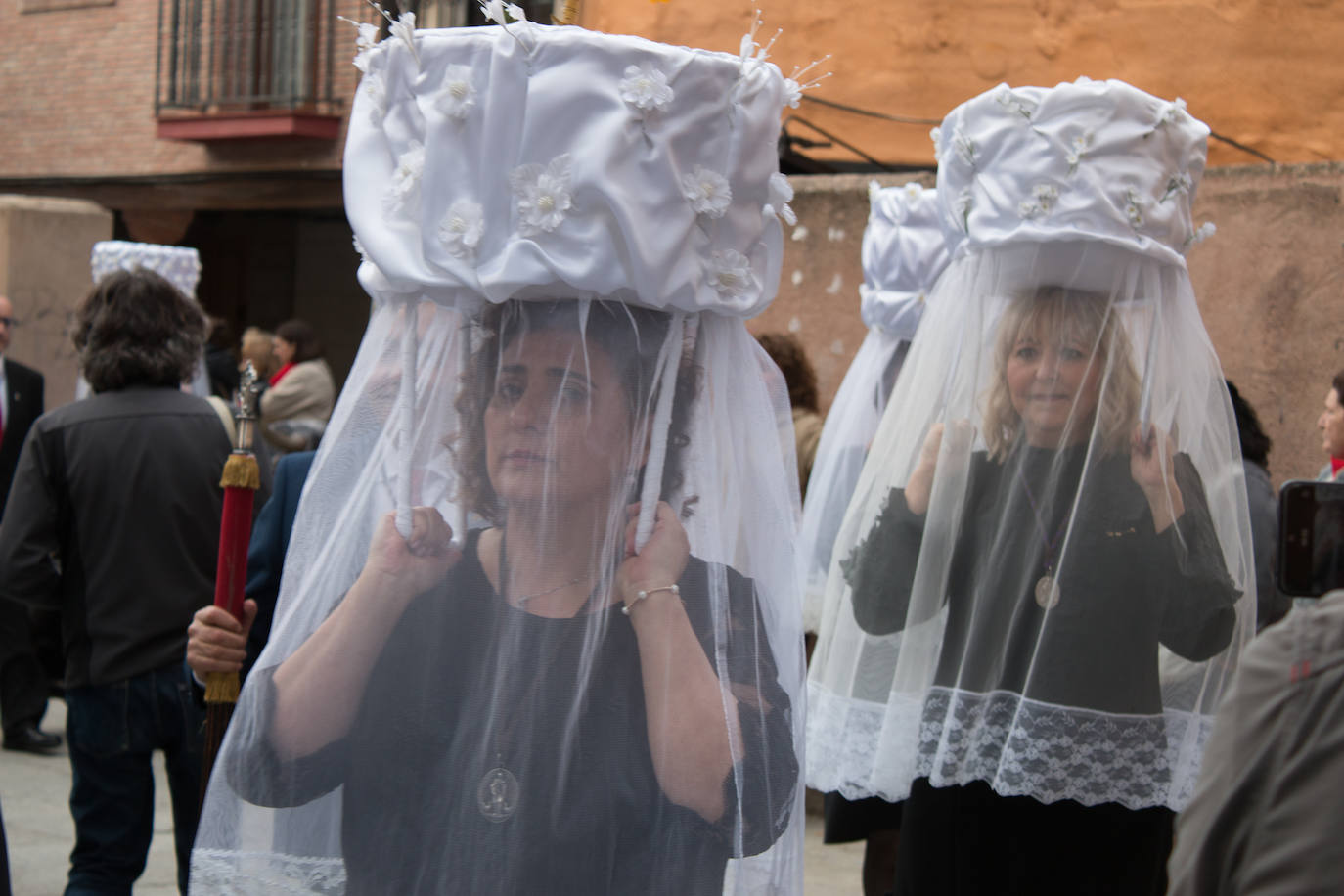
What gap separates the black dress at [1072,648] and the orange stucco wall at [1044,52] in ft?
11.7

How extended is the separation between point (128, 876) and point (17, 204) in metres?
7.69

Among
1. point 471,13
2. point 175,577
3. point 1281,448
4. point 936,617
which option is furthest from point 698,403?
point 471,13

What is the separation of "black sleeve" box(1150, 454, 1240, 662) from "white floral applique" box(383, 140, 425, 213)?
1746 mm

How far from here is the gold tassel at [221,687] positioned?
2.45m

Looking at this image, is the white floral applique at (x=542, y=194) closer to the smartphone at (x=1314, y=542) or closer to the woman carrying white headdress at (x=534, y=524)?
the woman carrying white headdress at (x=534, y=524)

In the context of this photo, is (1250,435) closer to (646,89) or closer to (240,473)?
(646,89)

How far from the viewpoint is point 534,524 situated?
1983 millimetres

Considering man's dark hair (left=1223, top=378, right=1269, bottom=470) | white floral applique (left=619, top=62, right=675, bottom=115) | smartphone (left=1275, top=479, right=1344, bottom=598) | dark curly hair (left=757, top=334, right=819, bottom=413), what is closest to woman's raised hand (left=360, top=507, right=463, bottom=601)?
white floral applique (left=619, top=62, right=675, bottom=115)

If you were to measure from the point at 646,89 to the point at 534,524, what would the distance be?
630mm

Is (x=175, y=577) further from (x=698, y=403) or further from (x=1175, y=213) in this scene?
(x=1175, y=213)

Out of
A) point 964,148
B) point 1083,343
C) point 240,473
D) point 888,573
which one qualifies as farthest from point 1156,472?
point 240,473

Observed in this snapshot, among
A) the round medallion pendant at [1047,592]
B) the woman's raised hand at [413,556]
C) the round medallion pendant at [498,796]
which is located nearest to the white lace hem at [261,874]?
the round medallion pendant at [498,796]

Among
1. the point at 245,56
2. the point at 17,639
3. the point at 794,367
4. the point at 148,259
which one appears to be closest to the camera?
the point at 794,367

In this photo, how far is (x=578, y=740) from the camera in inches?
74.9
